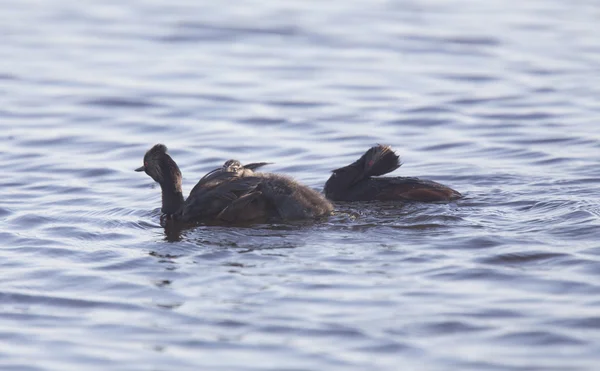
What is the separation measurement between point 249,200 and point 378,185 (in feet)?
4.96

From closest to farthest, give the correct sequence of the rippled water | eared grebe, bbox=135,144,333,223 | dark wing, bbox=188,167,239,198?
the rippled water < eared grebe, bbox=135,144,333,223 < dark wing, bbox=188,167,239,198

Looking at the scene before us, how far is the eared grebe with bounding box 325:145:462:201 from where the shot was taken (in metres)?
10.6

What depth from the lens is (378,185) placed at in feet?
35.6

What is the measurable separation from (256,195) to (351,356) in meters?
3.47

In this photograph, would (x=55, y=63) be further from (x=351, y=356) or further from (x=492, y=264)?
(x=351, y=356)

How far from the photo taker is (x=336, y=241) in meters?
9.23

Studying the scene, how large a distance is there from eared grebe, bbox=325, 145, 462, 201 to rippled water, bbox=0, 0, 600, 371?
23cm

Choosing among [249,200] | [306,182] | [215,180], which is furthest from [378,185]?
[215,180]

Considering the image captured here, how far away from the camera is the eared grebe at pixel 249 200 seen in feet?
32.7

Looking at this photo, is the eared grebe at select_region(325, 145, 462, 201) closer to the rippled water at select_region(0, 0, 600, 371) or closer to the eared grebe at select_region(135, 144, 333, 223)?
the rippled water at select_region(0, 0, 600, 371)

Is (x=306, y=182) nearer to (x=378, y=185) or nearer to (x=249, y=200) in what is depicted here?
(x=378, y=185)

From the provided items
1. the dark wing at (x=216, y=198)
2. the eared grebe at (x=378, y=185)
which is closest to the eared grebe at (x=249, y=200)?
the dark wing at (x=216, y=198)

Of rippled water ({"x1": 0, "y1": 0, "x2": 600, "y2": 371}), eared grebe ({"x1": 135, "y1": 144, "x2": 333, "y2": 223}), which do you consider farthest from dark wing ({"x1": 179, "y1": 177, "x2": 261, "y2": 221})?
rippled water ({"x1": 0, "y1": 0, "x2": 600, "y2": 371})

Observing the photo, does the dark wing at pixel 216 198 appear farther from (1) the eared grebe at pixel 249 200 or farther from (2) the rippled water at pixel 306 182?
(2) the rippled water at pixel 306 182
